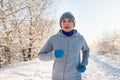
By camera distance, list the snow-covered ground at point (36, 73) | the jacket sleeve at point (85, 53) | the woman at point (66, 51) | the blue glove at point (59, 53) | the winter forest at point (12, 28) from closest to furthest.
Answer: the blue glove at point (59, 53)
the woman at point (66, 51)
the jacket sleeve at point (85, 53)
the snow-covered ground at point (36, 73)
the winter forest at point (12, 28)

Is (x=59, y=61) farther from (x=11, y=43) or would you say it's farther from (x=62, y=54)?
(x=11, y=43)

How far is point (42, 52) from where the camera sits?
12.6 feet

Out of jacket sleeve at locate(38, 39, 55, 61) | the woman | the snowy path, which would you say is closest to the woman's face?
the woman

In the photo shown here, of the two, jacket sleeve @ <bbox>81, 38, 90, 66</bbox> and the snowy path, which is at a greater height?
jacket sleeve @ <bbox>81, 38, 90, 66</bbox>

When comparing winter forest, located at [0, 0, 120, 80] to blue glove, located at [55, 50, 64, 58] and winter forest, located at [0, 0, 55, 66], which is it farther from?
blue glove, located at [55, 50, 64, 58]

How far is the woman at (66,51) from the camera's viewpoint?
3.77 m

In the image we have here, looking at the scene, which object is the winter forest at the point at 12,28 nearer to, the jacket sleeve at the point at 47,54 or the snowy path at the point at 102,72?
the snowy path at the point at 102,72

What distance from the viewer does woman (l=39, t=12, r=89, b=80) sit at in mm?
3770

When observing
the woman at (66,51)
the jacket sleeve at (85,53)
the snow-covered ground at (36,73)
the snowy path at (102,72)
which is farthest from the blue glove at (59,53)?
the snowy path at (102,72)

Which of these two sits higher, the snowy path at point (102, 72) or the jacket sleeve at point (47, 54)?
the jacket sleeve at point (47, 54)

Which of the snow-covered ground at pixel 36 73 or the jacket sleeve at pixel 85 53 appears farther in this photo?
the snow-covered ground at pixel 36 73

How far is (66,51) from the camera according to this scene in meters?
3.79

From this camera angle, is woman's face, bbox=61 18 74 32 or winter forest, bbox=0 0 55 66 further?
winter forest, bbox=0 0 55 66

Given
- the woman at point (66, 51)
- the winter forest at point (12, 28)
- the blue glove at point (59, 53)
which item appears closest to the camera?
the blue glove at point (59, 53)
